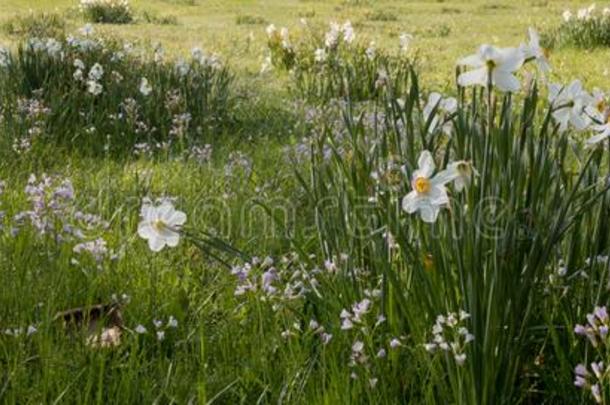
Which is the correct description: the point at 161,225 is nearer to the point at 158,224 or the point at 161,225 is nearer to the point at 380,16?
the point at 158,224

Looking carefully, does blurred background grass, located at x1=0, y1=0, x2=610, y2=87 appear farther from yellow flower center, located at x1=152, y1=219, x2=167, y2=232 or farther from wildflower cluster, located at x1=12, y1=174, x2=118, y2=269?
yellow flower center, located at x1=152, y1=219, x2=167, y2=232

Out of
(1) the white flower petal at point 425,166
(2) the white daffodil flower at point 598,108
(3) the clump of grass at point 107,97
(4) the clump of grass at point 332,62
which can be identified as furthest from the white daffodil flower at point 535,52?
(3) the clump of grass at point 107,97

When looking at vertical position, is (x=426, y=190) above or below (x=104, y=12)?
above

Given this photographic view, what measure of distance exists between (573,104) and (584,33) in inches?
363

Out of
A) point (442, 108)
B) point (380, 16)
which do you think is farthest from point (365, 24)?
point (442, 108)

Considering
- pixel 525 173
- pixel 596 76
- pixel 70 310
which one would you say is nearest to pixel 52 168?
pixel 70 310

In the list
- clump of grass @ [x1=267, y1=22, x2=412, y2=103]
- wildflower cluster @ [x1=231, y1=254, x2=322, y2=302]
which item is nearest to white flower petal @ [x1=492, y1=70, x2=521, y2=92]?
wildflower cluster @ [x1=231, y1=254, x2=322, y2=302]

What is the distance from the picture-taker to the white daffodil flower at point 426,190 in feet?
6.30

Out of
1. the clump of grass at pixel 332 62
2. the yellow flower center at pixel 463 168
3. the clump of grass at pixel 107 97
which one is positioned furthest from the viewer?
the clump of grass at pixel 332 62

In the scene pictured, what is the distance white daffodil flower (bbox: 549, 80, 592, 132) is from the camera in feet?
7.25

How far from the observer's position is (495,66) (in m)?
1.99

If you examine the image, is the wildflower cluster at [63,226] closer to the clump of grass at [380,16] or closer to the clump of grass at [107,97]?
the clump of grass at [107,97]

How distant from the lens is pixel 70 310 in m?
2.60

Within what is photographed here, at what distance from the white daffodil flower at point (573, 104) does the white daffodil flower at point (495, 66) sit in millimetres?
253
